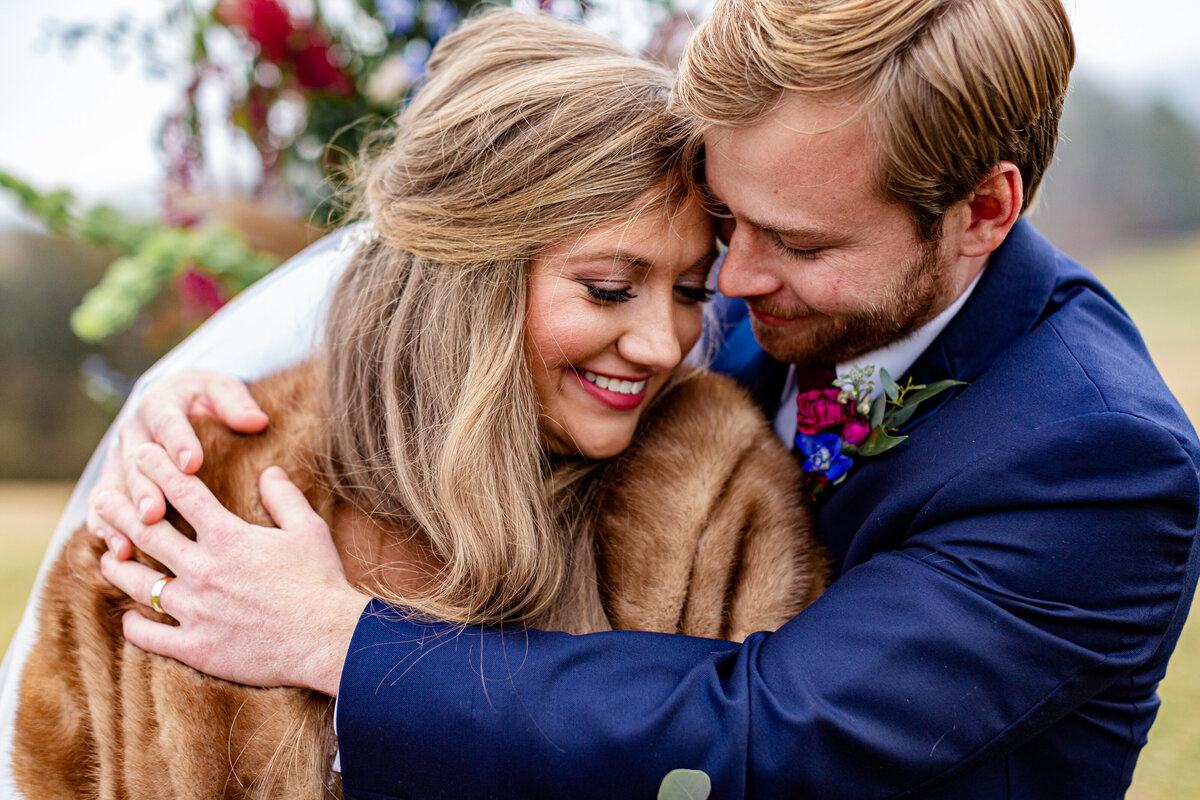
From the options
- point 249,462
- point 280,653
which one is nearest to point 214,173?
point 249,462

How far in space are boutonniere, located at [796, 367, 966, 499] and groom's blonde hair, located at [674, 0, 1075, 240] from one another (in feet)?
1.32

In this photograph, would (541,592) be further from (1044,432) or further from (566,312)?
(1044,432)

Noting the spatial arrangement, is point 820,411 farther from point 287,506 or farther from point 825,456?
point 287,506

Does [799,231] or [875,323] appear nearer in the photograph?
[799,231]

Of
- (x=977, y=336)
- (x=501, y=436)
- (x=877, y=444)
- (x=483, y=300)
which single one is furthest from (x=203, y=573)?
(x=977, y=336)

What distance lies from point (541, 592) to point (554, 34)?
133cm

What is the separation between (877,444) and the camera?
1783mm

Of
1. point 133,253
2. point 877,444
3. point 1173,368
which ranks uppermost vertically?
point 133,253

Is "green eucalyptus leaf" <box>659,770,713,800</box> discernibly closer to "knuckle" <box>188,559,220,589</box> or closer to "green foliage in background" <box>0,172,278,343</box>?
"knuckle" <box>188,559,220,589</box>

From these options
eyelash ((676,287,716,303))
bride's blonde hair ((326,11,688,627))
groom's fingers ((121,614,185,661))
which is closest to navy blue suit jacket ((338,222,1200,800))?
bride's blonde hair ((326,11,688,627))

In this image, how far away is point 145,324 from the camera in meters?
2.92

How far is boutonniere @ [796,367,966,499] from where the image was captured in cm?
178

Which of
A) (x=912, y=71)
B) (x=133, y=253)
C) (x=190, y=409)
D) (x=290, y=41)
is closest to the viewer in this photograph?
(x=912, y=71)

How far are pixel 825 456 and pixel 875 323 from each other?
0.32 metres
